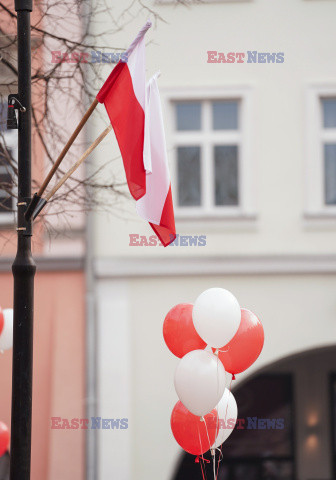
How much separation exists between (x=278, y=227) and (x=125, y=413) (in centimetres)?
286

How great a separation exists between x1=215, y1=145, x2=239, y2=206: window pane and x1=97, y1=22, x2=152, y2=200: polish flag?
5.85 meters

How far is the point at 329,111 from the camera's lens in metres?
11.2

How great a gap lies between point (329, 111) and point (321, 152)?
1.69ft

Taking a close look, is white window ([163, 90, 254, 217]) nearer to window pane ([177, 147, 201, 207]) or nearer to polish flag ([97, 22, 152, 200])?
window pane ([177, 147, 201, 207])

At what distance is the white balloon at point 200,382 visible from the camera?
19.0 ft

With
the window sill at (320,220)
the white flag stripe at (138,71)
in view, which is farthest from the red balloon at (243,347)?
the window sill at (320,220)

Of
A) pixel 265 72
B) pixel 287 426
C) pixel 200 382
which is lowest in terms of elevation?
pixel 287 426

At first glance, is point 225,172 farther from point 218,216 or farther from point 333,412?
point 333,412

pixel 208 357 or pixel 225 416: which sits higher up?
pixel 208 357

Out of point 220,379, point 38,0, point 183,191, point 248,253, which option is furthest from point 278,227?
point 220,379

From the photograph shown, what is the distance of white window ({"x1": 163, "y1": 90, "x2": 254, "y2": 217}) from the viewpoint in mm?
11141

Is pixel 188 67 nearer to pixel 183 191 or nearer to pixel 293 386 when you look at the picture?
pixel 183 191

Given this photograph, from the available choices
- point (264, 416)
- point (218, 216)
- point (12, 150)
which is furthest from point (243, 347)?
point (264, 416)

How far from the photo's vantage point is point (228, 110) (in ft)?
36.7
